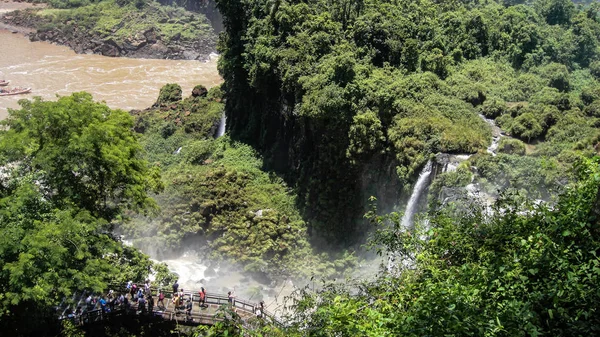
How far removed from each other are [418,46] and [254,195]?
1276 cm

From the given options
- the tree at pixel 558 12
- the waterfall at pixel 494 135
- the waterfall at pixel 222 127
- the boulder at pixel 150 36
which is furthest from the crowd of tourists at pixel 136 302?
the boulder at pixel 150 36

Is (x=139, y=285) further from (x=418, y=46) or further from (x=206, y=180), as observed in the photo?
(x=418, y=46)

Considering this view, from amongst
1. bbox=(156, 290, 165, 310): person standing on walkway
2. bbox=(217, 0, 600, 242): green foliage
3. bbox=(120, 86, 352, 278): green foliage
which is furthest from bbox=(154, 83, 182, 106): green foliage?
bbox=(156, 290, 165, 310): person standing on walkway

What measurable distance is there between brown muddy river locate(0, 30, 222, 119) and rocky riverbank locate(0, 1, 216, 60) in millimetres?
1606

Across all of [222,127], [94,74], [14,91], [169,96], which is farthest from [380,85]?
[94,74]

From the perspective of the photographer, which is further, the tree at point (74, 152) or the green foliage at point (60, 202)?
the tree at point (74, 152)

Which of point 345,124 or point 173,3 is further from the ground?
point 173,3

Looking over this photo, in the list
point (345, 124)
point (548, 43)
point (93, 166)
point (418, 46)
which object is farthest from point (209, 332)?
point (548, 43)

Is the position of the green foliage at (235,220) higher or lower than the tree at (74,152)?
lower

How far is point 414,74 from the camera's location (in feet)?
92.9

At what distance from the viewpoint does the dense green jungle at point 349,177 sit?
854cm

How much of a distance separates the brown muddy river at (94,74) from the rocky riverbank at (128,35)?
1606mm

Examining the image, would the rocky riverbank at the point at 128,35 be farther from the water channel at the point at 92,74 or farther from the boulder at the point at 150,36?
the water channel at the point at 92,74

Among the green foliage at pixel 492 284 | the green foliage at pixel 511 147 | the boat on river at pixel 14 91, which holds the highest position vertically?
the green foliage at pixel 492 284
